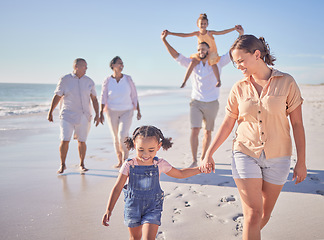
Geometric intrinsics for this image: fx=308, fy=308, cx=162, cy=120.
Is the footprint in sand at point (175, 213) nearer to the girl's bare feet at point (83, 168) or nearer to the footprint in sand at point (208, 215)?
the footprint in sand at point (208, 215)

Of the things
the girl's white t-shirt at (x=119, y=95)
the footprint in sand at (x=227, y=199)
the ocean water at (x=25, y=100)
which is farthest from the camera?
the ocean water at (x=25, y=100)

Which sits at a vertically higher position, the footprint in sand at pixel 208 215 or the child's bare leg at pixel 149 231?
the child's bare leg at pixel 149 231

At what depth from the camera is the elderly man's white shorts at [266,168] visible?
2.38 m

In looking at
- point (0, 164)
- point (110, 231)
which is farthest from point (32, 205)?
point (0, 164)

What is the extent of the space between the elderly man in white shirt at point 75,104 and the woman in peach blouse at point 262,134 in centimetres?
372

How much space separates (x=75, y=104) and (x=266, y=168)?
401 centimetres

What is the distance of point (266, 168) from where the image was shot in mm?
2404

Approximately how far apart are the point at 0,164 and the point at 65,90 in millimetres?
1918

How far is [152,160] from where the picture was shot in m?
2.65

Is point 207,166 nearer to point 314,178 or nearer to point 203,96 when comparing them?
point 314,178

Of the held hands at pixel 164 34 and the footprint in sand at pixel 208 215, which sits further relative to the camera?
the held hands at pixel 164 34

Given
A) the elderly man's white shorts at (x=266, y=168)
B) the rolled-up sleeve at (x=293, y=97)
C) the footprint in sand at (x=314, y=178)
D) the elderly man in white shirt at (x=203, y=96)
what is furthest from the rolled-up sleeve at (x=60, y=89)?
the footprint in sand at (x=314, y=178)

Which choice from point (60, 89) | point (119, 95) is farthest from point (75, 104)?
point (119, 95)

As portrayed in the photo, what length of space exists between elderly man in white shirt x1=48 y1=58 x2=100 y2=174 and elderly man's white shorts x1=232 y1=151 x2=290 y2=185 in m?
3.72
